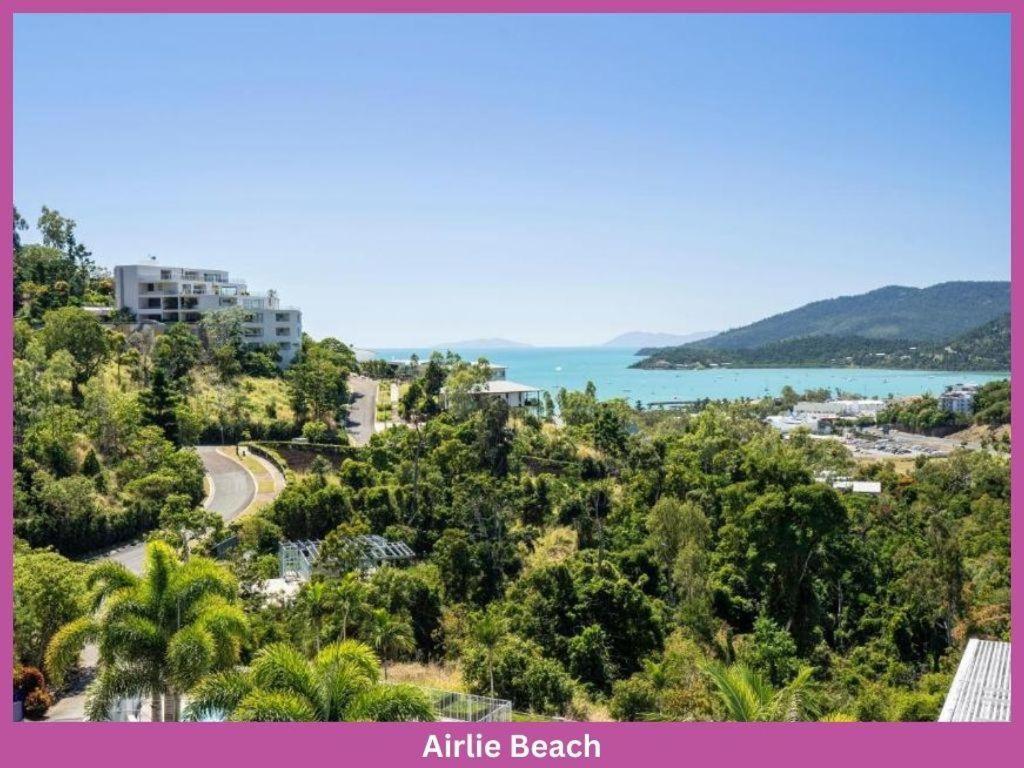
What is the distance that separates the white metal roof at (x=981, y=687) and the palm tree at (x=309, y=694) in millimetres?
5685

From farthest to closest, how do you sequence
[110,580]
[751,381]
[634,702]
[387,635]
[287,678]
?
[751,381]
[387,635]
[634,702]
[110,580]
[287,678]

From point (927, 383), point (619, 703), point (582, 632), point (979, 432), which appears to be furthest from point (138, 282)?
point (927, 383)

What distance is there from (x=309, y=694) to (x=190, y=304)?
40.0 m

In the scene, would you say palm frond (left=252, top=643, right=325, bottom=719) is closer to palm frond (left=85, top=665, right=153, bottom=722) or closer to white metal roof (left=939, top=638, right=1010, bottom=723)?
palm frond (left=85, top=665, right=153, bottom=722)

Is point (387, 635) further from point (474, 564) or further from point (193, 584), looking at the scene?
point (193, 584)

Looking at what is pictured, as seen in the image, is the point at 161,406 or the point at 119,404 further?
the point at 161,406

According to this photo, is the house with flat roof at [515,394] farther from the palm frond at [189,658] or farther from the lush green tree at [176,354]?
the palm frond at [189,658]

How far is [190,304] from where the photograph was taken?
45.4m

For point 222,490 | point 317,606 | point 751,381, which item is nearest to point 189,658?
point 317,606

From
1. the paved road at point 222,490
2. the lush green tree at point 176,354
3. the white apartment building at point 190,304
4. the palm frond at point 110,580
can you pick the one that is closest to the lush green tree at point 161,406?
the paved road at point 222,490

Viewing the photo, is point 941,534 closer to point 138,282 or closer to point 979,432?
point 138,282

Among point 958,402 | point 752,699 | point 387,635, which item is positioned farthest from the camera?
point 958,402

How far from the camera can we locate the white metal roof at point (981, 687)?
9383mm

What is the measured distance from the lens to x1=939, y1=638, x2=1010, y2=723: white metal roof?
9383 millimetres
